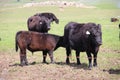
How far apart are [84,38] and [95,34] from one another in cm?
74

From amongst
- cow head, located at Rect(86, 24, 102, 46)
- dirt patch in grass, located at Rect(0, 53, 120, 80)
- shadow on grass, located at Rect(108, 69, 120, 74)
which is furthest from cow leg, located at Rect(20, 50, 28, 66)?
shadow on grass, located at Rect(108, 69, 120, 74)

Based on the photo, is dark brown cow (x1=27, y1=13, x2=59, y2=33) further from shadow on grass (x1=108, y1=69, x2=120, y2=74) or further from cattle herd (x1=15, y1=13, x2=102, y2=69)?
shadow on grass (x1=108, y1=69, x2=120, y2=74)

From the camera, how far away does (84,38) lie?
43.3 ft

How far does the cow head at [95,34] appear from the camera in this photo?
493 inches

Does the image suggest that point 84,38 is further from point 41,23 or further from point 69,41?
point 41,23

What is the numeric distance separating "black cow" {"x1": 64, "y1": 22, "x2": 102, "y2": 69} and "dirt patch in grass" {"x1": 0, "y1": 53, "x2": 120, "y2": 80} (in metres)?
0.59

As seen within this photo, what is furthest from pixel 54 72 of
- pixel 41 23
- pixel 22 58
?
pixel 41 23

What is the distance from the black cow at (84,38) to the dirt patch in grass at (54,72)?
0.59 metres

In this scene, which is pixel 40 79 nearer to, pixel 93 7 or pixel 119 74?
pixel 119 74

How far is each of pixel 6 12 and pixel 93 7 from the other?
15.4 meters

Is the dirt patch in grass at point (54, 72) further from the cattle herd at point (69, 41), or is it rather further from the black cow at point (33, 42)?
the black cow at point (33, 42)

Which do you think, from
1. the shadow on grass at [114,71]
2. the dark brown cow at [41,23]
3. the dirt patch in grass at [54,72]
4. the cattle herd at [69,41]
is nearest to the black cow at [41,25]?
the dark brown cow at [41,23]

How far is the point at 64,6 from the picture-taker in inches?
2334

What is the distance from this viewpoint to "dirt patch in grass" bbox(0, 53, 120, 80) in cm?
1172
